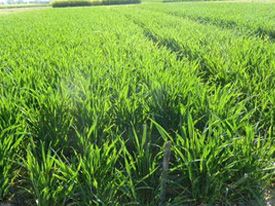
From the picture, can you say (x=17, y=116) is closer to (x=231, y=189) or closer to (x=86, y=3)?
(x=231, y=189)

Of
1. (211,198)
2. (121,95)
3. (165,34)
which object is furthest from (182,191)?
(165,34)

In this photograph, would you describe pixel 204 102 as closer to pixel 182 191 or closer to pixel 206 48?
pixel 182 191

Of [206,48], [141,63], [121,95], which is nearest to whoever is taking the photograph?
[121,95]

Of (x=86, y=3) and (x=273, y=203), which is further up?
(x=273, y=203)

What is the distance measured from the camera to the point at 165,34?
240 inches

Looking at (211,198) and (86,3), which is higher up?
(211,198)

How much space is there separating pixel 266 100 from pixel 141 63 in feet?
4.04

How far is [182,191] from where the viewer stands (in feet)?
6.09

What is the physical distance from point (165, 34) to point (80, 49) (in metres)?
2.06

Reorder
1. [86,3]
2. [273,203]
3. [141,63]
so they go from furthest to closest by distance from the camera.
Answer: [86,3] → [141,63] → [273,203]

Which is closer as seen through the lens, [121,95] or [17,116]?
[17,116]

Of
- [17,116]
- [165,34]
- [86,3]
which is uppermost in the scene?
[17,116]

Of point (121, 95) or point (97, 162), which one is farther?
point (121, 95)

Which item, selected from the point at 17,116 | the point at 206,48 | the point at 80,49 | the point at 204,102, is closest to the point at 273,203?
the point at 204,102
